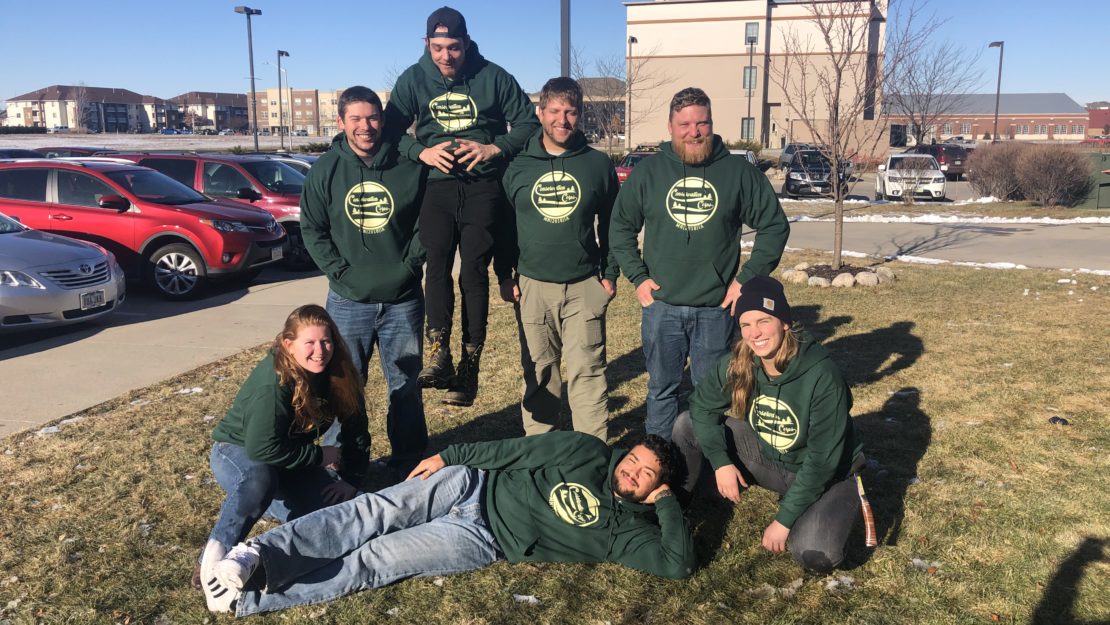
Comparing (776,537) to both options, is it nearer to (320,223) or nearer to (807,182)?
(320,223)

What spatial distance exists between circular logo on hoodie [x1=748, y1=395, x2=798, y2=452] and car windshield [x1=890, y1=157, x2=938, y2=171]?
22252mm

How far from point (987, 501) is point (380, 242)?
3.39 m

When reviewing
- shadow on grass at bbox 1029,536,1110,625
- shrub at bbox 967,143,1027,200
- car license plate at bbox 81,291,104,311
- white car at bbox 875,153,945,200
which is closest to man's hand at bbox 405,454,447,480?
shadow on grass at bbox 1029,536,1110,625

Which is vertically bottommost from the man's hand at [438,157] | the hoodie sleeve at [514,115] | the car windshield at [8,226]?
the car windshield at [8,226]

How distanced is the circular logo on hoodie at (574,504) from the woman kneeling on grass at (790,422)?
0.60 m

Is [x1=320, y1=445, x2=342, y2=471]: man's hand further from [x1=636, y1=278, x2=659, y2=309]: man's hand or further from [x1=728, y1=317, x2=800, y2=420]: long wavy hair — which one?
[x1=728, y1=317, x2=800, y2=420]: long wavy hair

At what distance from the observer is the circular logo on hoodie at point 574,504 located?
143 inches

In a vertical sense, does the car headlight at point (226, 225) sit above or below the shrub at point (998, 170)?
below

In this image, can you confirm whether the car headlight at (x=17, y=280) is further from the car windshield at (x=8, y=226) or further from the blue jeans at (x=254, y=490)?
the blue jeans at (x=254, y=490)

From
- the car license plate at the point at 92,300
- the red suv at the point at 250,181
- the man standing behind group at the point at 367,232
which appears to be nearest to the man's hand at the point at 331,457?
the man standing behind group at the point at 367,232

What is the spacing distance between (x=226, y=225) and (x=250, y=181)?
2577mm

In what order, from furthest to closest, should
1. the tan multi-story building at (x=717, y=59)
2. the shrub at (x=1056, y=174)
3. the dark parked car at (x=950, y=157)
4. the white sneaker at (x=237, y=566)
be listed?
the tan multi-story building at (x=717, y=59), the dark parked car at (x=950, y=157), the shrub at (x=1056, y=174), the white sneaker at (x=237, y=566)

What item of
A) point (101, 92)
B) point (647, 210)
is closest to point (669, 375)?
point (647, 210)

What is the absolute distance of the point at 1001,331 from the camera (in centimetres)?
805
